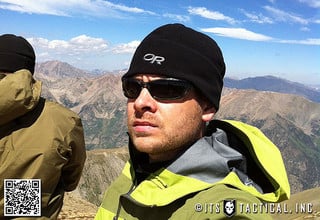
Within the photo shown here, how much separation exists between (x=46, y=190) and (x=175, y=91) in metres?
3.71

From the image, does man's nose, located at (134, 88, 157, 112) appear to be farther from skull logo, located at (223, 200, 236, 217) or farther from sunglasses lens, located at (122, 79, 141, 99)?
skull logo, located at (223, 200, 236, 217)

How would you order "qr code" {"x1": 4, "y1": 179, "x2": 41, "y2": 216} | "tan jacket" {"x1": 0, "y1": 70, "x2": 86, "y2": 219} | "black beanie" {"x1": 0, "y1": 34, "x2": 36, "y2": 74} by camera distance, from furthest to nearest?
"black beanie" {"x1": 0, "y1": 34, "x2": 36, "y2": 74}, "qr code" {"x1": 4, "y1": 179, "x2": 41, "y2": 216}, "tan jacket" {"x1": 0, "y1": 70, "x2": 86, "y2": 219}

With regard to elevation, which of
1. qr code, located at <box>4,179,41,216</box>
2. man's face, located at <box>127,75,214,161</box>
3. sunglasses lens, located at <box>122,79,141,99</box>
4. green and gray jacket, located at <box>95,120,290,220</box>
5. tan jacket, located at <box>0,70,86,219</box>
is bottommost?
qr code, located at <box>4,179,41,216</box>

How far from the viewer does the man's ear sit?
3.87m

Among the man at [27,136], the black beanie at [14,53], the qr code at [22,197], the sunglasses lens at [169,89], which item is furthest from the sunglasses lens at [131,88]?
the black beanie at [14,53]

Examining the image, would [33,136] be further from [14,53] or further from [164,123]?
[164,123]

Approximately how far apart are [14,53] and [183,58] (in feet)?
13.3

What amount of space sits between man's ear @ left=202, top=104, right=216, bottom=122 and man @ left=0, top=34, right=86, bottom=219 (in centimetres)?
321

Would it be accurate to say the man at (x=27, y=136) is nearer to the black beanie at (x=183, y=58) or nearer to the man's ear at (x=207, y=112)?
the black beanie at (x=183, y=58)

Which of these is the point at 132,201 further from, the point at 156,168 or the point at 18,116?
the point at 18,116

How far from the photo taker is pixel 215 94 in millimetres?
3879

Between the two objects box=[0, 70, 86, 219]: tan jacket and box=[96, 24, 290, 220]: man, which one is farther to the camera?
box=[0, 70, 86, 219]: tan jacket

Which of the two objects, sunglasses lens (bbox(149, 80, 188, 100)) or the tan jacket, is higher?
sunglasses lens (bbox(149, 80, 188, 100))

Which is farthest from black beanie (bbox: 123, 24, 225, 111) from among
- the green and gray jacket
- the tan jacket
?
the tan jacket
